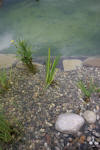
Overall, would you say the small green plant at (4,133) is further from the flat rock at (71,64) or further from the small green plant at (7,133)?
the flat rock at (71,64)

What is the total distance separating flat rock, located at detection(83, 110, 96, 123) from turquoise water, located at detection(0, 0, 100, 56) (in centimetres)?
128

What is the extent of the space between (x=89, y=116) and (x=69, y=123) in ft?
A: 0.81

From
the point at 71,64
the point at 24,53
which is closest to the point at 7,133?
the point at 24,53

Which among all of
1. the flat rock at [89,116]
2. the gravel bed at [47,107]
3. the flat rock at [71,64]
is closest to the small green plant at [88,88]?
the gravel bed at [47,107]

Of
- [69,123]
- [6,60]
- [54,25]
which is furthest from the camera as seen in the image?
[54,25]

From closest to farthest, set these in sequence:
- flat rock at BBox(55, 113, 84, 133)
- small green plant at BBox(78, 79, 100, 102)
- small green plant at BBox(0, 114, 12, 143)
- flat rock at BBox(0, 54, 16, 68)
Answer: small green plant at BBox(0, 114, 12, 143)
flat rock at BBox(55, 113, 84, 133)
small green plant at BBox(78, 79, 100, 102)
flat rock at BBox(0, 54, 16, 68)

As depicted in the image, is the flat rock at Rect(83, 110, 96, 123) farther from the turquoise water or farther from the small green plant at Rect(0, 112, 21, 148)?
the turquoise water

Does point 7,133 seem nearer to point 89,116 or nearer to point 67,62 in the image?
point 89,116

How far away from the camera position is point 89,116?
163cm

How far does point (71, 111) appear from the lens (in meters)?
1.71

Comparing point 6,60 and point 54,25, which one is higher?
point 54,25

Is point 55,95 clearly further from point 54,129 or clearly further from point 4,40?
point 4,40

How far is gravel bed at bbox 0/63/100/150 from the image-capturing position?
1466 millimetres

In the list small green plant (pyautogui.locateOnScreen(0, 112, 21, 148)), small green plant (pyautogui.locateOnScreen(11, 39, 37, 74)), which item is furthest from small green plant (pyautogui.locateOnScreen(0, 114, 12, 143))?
small green plant (pyautogui.locateOnScreen(11, 39, 37, 74))
